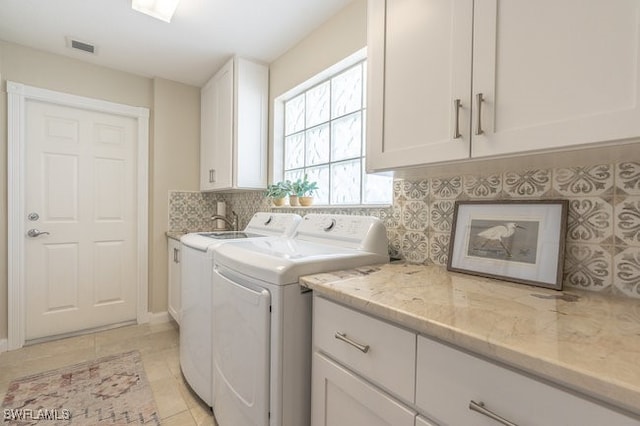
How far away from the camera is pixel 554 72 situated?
0.76 metres

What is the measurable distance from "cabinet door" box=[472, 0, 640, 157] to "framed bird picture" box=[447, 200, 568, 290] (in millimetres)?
367

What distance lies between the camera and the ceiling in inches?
72.6

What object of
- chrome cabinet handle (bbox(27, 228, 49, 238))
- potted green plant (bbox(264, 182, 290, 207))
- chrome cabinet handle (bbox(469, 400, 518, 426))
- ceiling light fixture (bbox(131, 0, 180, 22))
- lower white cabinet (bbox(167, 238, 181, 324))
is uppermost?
ceiling light fixture (bbox(131, 0, 180, 22))

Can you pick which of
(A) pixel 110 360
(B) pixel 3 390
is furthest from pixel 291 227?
(B) pixel 3 390

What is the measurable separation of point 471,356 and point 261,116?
237 centimetres

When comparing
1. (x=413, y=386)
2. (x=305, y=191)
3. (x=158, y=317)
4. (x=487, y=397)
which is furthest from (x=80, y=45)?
(x=487, y=397)

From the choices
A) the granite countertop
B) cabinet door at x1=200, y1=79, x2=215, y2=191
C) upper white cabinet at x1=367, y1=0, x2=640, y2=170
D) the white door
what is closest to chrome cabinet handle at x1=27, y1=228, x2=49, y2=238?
the white door

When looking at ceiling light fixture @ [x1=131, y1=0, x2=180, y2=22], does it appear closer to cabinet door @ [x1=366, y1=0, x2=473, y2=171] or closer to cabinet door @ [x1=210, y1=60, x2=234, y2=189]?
cabinet door @ [x1=210, y1=60, x2=234, y2=189]

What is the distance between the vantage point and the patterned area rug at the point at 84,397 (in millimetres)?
1562

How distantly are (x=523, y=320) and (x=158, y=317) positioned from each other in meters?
3.13

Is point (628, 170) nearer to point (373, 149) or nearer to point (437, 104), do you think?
point (437, 104)

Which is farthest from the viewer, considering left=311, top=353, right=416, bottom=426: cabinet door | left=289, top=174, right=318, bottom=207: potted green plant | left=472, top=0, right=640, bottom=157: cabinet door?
left=289, top=174, right=318, bottom=207: potted green plant

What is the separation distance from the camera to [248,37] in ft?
7.10

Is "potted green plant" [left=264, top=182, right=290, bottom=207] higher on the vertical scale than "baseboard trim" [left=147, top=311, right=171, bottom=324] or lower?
higher
